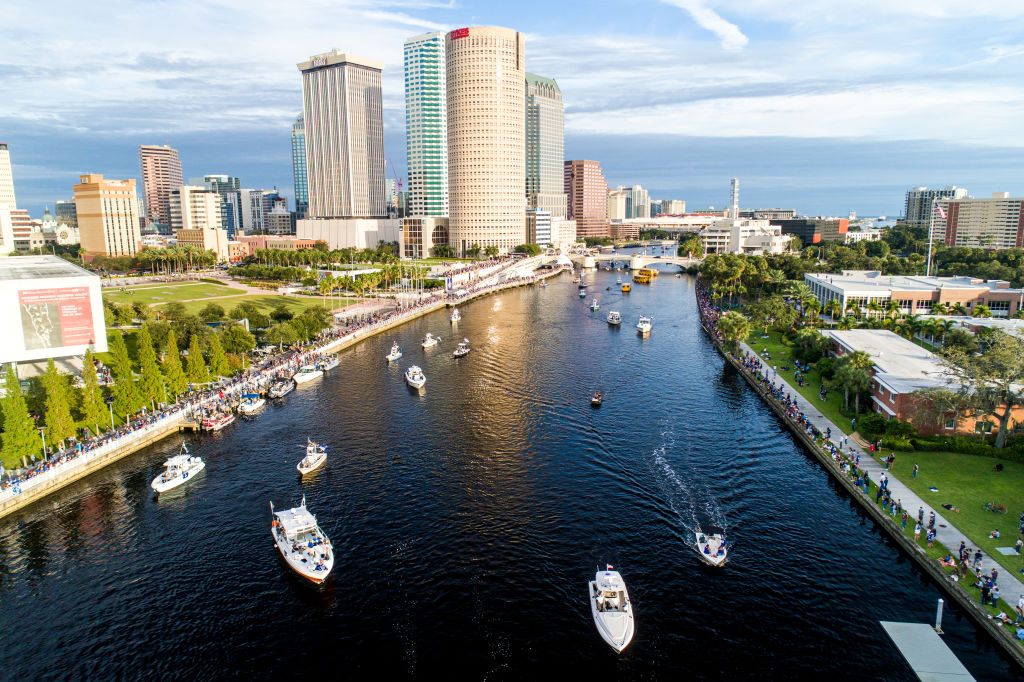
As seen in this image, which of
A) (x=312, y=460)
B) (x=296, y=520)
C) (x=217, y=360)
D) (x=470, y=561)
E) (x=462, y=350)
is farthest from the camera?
(x=462, y=350)

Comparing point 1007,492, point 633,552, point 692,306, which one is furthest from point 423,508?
point 692,306

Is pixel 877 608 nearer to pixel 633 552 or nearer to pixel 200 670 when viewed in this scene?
pixel 633 552

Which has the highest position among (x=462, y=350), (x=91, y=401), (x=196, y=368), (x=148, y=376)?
(x=148, y=376)

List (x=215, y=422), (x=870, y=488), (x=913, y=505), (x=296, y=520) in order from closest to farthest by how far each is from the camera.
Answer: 1. (x=296, y=520)
2. (x=913, y=505)
3. (x=870, y=488)
4. (x=215, y=422)

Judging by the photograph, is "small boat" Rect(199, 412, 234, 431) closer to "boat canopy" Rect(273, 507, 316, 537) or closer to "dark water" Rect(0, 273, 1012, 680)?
"dark water" Rect(0, 273, 1012, 680)

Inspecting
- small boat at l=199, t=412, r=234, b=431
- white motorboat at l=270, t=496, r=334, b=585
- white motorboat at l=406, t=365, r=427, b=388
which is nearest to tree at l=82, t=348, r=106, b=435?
small boat at l=199, t=412, r=234, b=431

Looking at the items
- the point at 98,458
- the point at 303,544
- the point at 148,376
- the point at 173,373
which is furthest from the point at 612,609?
the point at 173,373

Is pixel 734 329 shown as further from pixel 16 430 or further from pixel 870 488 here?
pixel 16 430
